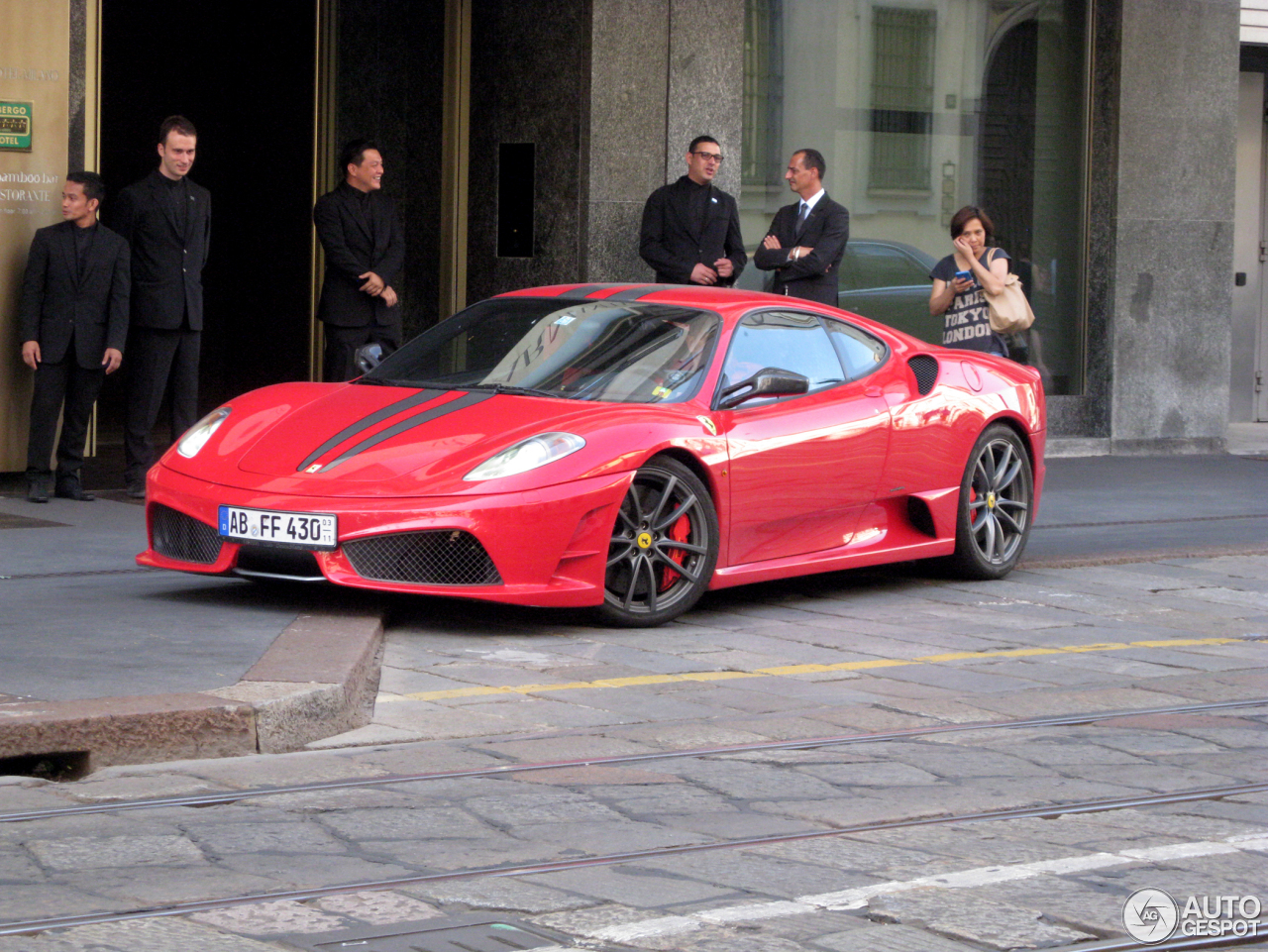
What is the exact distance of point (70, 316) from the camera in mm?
10250

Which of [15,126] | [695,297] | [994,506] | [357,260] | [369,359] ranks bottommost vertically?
[994,506]

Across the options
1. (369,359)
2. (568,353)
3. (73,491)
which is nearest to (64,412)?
(73,491)

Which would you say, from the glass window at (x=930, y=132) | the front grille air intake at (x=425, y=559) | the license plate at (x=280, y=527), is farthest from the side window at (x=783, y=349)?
the glass window at (x=930, y=132)

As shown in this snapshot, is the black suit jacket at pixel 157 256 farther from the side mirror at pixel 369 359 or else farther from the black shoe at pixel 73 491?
the side mirror at pixel 369 359

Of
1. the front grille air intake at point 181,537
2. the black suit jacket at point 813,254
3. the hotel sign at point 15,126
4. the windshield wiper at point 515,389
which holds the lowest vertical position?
the front grille air intake at point 181,537

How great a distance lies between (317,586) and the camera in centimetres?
774

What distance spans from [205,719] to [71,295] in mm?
5465

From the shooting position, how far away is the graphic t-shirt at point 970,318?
10.5 metres

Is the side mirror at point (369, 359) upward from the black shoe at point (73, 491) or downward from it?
upward

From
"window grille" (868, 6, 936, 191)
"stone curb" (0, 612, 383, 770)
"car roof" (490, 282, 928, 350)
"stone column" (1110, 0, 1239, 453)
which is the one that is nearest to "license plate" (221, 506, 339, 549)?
"stone curb" (0, 612, 383, 770)

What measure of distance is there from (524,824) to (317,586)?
3282 mm

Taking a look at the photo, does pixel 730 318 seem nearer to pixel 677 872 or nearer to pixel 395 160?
pixel 677 872

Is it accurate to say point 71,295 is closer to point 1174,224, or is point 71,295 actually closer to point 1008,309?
point 1008,309

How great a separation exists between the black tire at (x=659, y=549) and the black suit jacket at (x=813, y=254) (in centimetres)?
427
